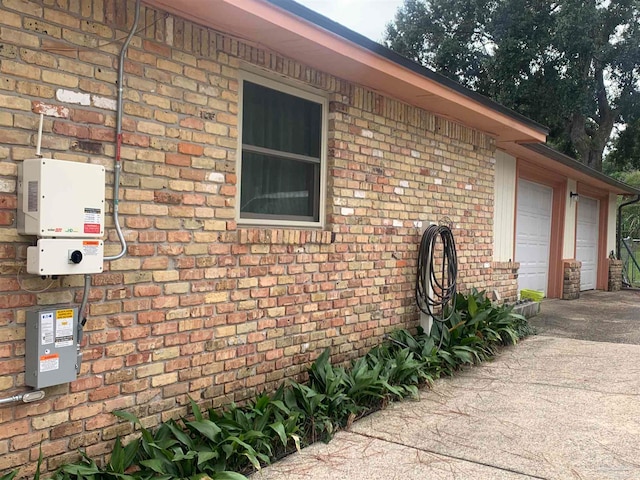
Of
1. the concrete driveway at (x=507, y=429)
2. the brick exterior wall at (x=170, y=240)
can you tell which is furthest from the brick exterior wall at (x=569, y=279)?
the brick exterior wall at (x=170, y=240)

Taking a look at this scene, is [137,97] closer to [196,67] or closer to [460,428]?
[196,67]

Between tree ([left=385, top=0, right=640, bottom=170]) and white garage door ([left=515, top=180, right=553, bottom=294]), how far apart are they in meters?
7.79

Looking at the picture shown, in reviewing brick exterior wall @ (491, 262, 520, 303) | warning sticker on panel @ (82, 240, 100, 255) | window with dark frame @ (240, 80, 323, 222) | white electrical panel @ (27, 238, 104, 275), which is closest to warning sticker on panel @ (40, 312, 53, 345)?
white electrical panel @ (27, 238, 104, 275)

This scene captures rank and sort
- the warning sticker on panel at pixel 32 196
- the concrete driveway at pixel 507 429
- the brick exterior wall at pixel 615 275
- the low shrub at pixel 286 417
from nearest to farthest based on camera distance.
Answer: the warning sticker on panel at pixel 32 196, the low shrub at pixel 286 417, the concrete driveway at pixel 507 429, the brick exterior wall at pixel 615 275

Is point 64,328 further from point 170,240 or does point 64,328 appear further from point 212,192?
point 212,192

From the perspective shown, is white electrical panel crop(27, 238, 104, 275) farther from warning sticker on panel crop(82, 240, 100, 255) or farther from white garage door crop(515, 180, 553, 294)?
white garage door crop(515, 180, 553, 294)

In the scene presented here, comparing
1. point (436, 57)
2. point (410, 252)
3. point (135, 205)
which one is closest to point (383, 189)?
point (410, 252)

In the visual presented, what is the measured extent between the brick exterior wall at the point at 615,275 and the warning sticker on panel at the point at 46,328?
15.4 m

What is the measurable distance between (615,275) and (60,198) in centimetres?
1589

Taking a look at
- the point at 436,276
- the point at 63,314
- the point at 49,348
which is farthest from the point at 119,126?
the point at 436,276

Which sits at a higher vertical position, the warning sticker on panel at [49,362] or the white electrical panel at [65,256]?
the white electrical panel at [65,256]

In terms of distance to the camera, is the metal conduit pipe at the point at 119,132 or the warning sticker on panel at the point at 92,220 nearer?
the warning sticker on panel at the point at 92,220

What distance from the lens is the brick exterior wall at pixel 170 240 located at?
303 cm

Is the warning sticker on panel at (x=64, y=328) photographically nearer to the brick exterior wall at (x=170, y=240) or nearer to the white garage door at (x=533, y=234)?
the brick exterior wall at (x=170, y=240)
